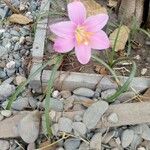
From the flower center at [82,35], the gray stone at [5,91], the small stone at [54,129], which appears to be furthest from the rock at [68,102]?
the flower center at [82,35]

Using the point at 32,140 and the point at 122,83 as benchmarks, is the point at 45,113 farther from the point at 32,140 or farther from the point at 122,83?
the point at 122,83

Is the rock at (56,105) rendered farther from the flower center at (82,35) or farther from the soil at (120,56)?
the flower center at (82,35)

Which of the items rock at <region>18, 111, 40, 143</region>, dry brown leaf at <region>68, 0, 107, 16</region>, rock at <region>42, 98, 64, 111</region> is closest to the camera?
rock at <region>18, 111, 40, 143</region>

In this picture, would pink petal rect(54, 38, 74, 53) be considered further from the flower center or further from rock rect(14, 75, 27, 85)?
rock rect(14, 75, 27, 85)

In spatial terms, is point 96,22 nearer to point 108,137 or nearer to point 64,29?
point 64,29

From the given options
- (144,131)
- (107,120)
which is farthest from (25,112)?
(144,131)

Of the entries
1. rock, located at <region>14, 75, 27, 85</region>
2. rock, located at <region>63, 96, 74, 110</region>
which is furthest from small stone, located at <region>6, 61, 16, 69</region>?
rock, located at <region>63, 96, 74, 110</region>

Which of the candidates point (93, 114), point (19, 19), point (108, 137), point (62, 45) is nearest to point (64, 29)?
point (62, 45)
